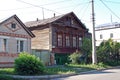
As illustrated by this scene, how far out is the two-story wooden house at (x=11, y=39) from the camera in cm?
3061

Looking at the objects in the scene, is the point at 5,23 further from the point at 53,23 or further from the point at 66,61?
the point at 66,61

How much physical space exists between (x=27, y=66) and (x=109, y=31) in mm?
42319

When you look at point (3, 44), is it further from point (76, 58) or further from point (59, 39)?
point (59, 39)

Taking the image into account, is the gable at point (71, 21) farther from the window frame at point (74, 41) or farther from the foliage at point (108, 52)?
the foliage at point (108, 52)

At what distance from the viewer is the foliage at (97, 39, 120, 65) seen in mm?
35812

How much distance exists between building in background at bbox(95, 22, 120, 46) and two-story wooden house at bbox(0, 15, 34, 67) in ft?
98.3

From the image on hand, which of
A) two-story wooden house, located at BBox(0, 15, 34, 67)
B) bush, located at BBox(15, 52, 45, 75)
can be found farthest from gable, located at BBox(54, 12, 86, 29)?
bush, located at BBox(15, 52, 45, 75)

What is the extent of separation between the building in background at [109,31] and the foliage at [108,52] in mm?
19356

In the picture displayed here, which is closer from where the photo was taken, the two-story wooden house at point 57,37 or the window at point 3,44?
the window at point 3,44

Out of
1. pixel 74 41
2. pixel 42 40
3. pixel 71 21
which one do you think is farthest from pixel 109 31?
pixel 42 40

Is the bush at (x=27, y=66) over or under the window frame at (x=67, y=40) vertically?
under

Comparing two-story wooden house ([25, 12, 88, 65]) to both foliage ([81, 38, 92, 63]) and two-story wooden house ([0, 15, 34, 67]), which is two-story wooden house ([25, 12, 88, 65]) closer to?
two-story wooden house ([0, 15, 34, 67])

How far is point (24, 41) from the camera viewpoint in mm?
33531

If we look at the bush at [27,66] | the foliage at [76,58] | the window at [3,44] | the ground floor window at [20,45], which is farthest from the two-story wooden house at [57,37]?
the bush at [27,66]
